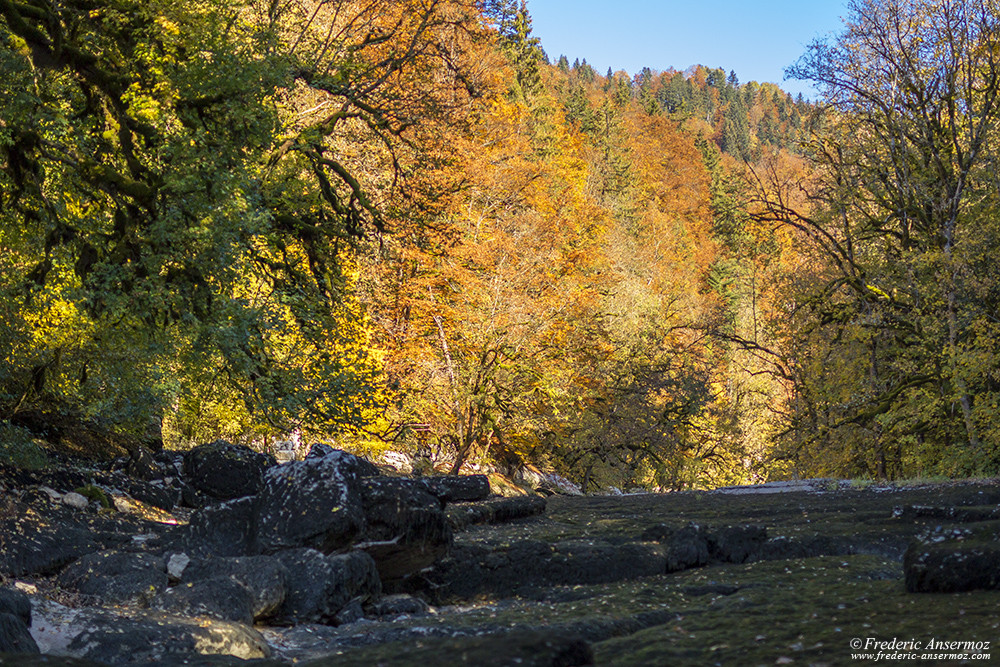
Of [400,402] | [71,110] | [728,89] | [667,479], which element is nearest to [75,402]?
[71,110]

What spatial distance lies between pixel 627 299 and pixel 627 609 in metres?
33.7

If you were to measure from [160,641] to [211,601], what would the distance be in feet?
4.69

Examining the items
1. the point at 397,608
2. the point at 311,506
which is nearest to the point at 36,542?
the point at 311,506

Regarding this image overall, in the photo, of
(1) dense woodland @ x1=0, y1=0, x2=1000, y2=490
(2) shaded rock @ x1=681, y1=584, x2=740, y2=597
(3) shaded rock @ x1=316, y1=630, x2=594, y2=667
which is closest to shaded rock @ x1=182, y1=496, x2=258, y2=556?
(1) dense woodland @ x1=0, y1=0, x2=1000, y2=490

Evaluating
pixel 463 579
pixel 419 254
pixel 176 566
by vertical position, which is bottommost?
pixel 463 579

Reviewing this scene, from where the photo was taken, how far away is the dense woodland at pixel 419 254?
1081cm

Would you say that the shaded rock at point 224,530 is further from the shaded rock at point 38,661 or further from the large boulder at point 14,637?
the shaded rock at point 38,661

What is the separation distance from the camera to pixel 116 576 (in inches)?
280

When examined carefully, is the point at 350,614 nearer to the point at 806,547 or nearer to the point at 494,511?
the point at 806,547

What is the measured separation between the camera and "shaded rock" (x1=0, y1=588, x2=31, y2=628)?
16.7 ft

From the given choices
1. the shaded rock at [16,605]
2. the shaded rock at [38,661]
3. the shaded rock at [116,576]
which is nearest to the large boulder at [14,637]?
the shaded rock at [16,605]

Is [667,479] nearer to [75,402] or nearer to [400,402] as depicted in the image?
[400,402]

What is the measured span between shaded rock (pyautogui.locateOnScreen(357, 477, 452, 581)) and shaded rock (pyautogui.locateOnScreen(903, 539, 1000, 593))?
501cm

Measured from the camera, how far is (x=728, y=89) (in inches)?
6029
